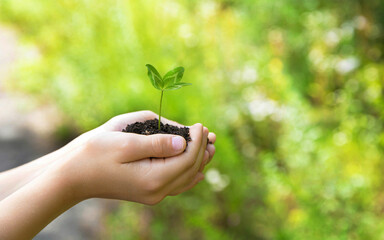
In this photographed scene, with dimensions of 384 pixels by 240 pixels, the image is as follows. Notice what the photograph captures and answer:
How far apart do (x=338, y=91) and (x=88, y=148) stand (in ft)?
4.29

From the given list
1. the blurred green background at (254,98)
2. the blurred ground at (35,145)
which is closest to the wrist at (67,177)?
the blurred green background at (254,98)

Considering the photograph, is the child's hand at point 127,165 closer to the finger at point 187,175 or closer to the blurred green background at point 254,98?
the finger at point 187,175

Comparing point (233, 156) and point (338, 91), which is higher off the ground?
point (338, 91)

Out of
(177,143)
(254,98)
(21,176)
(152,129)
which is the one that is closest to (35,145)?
(254,98)

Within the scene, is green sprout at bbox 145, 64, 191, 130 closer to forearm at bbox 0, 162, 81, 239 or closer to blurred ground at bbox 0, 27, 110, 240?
forearm at bbox 0, 162, 81, 239

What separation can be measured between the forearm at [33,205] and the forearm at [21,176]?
4.2 inches

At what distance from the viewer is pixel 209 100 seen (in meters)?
1.37

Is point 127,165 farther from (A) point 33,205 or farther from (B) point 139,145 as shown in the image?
(A) point 33,205

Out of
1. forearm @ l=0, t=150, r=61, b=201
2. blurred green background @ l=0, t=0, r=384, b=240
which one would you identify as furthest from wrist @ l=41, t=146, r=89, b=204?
blurred green background @ l=0, t=0, r=384, b=240

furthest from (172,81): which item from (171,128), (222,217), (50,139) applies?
(50,139)

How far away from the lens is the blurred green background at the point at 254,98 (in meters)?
1.23

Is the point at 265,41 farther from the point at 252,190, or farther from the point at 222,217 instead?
the point at 222,217

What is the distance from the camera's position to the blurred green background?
4.04ft

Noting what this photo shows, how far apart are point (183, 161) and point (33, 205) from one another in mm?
244
